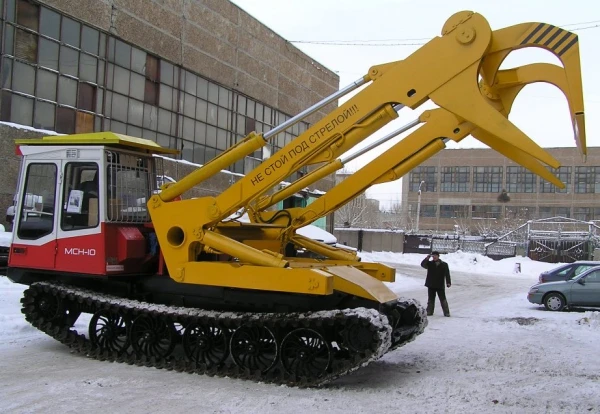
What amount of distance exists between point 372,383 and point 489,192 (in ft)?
251

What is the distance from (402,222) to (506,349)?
79.2m

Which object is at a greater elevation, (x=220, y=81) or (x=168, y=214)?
(x=220, y=81)

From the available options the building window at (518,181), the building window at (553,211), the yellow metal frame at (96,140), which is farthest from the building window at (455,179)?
the yellow metal frame at (96,140)

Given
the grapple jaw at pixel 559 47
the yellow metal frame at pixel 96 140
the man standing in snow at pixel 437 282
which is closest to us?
the grapple jaw at pixel 559 47

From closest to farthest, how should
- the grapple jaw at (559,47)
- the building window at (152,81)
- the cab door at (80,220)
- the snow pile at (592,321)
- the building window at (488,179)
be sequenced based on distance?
1. the grapple jaw at (559,47)
2. the cab door at (80,220)
3. the snow pile at (592,321)
4. the building window at (152,81)
5. the building window at (488,179)

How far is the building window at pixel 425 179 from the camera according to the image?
82.6m

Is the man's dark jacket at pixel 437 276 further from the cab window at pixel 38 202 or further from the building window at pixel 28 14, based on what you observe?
the building window at pixel 28 14

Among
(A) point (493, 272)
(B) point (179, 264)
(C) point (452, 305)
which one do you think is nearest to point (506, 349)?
(B) point (179, 264)

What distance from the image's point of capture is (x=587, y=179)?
74.1m

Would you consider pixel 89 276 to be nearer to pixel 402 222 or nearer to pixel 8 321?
pixel 8 321

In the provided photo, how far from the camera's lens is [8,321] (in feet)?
33.1

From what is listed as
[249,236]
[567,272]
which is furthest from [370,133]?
[567,272]

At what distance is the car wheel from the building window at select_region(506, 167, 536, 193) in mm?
65210

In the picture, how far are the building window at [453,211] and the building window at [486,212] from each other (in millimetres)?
1033
